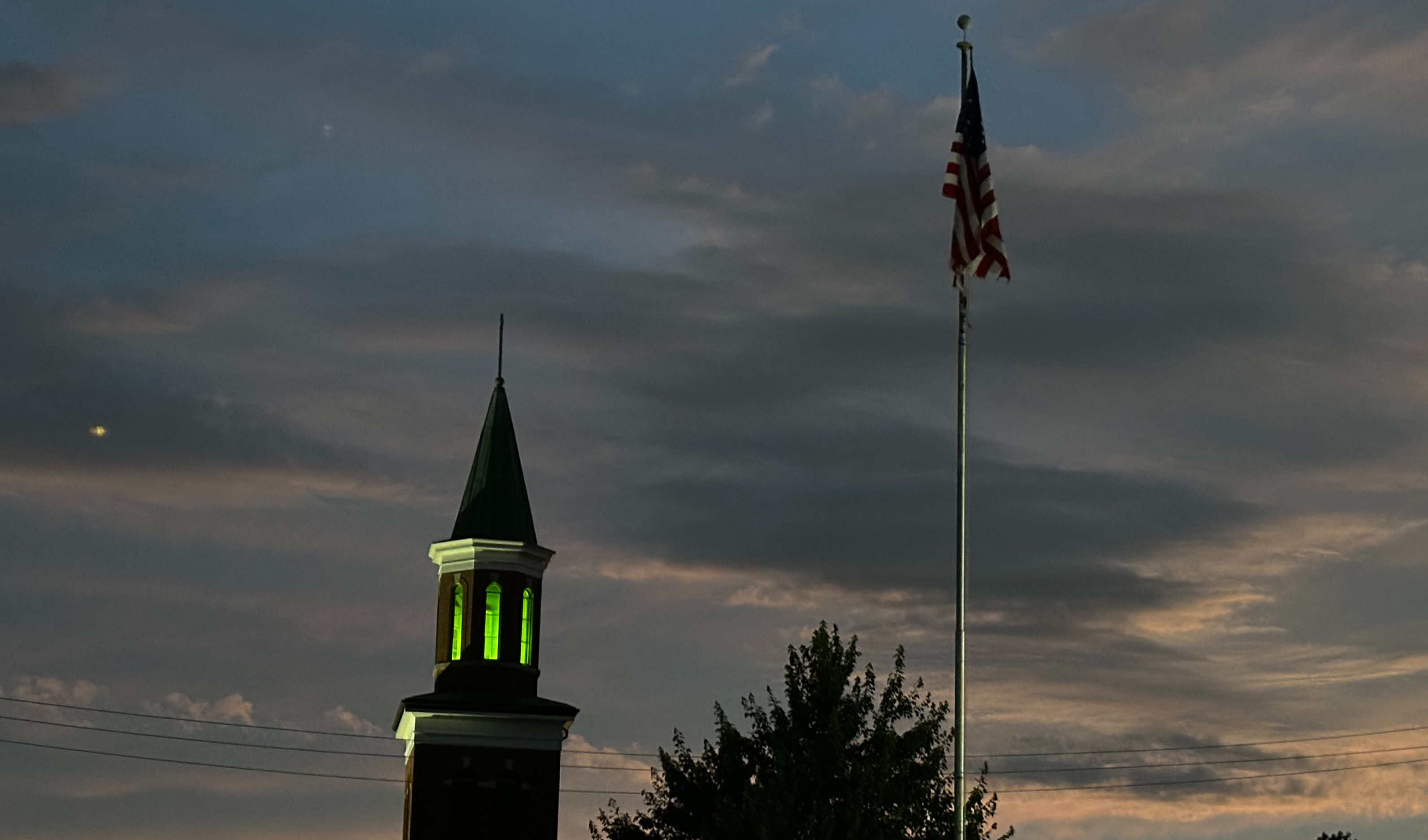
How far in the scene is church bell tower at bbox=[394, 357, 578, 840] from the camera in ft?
183

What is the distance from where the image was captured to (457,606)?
191 feet

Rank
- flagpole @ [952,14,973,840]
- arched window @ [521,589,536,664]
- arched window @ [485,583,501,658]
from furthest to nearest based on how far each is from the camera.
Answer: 1. arched window @ [521,589,536,664]
2. arched window @ [485,583,501,658]
3. flagpole @ [952,14,973,840]

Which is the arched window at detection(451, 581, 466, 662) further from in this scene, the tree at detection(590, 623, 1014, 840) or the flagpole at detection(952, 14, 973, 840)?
the flagpole at detection(952, 14, 973, 840)

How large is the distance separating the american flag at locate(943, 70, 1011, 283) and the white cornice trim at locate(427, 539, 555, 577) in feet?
101

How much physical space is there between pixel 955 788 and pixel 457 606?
31.8 metres

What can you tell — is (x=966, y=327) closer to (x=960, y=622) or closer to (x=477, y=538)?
(x=960, y=622)

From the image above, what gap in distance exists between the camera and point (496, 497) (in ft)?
195

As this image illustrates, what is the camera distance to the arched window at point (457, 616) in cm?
5797

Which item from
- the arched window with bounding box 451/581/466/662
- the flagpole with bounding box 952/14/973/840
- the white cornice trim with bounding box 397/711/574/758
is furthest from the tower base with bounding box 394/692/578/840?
the flagpole with bounding box 952/14/973/840

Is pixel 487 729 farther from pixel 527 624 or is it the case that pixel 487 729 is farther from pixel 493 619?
pixel 527 624

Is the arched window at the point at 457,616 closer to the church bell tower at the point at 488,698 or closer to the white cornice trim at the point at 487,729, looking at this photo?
the church bell tower at the point at 488,698

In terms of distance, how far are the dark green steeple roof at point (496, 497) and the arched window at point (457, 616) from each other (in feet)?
5.19

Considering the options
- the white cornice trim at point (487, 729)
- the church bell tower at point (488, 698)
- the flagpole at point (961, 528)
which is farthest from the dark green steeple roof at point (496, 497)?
the flagpole at point (961, 528)

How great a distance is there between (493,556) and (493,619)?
1.93 metres
